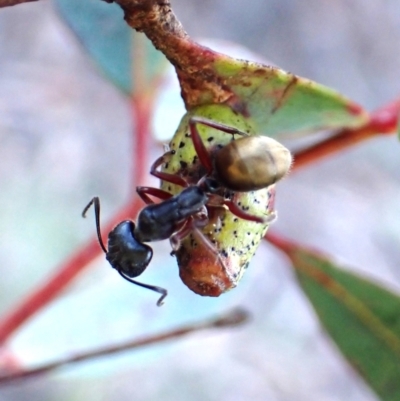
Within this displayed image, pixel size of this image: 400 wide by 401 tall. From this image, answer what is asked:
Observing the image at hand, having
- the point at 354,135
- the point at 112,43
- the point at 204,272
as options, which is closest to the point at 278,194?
the point at 112,43

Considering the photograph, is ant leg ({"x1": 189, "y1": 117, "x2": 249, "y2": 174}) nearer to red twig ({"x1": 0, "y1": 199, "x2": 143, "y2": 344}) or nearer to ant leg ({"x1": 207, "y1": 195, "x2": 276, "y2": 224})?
ant leg ({"x1": 207, "y1": 195, "x2": 276, "y2": 224})

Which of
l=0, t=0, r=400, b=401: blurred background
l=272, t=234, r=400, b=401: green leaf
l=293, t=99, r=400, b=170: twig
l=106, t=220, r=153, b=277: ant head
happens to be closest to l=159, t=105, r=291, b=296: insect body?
l=106, t=220, r=153, b=277: ant head

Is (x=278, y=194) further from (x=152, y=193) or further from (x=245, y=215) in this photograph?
(x=245, y=215)

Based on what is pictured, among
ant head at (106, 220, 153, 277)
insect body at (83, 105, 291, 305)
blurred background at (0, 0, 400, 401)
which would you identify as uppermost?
insect body at (83, 105, 291, 305)

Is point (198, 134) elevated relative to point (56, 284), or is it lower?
elevated

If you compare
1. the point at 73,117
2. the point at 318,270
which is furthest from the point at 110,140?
the point at 318,270

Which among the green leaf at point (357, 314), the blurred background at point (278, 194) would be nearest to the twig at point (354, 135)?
the green leaf at point (357, 314)
